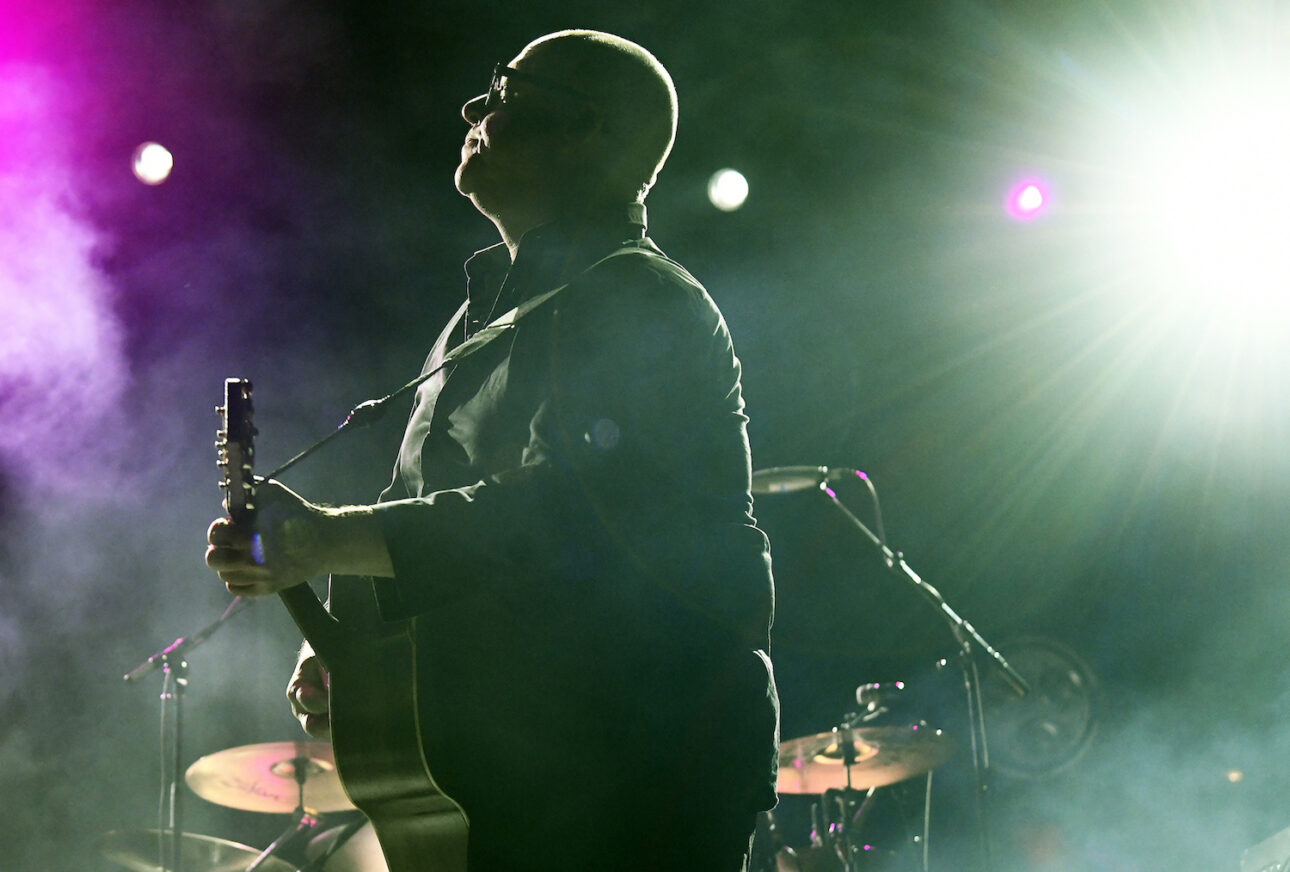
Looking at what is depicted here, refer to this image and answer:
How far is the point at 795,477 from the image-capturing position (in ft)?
13.6

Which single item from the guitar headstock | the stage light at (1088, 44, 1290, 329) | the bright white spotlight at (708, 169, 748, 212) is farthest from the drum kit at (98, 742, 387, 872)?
the stage light at (1088, 44, 1290, 329)

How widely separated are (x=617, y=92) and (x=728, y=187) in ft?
12.1

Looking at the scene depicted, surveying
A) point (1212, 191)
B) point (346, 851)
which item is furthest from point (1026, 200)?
point (346, 851)

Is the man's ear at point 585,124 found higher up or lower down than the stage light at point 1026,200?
lower down

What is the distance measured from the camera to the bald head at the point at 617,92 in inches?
80.1

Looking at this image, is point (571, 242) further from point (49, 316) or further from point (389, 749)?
point (49, 316)

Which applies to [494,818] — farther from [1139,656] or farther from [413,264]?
[1139,656]

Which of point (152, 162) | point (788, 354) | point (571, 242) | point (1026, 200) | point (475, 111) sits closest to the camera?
point (571, 242)

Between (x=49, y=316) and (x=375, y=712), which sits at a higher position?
(x=49, y=316)

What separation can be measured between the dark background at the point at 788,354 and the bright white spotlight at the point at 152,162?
2.3 inches

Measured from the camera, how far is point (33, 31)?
460cm

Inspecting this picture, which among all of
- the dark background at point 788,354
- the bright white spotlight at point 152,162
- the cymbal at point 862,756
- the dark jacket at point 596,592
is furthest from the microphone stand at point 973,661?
the bright white spotlight at point 152,162

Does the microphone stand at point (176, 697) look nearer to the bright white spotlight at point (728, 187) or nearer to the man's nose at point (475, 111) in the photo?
the man's nose at point (475, 111)

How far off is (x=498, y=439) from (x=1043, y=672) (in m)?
A: 4.96
